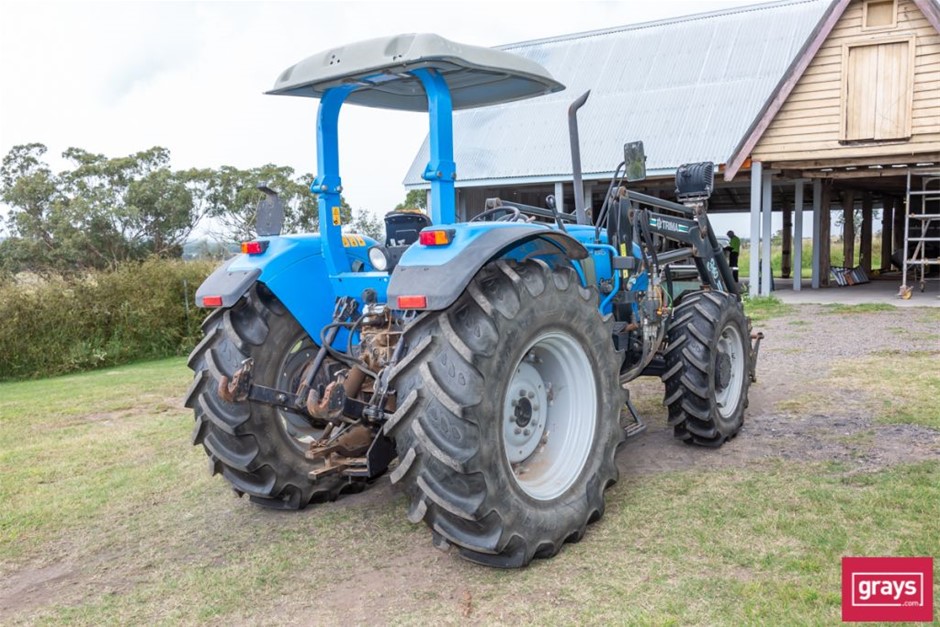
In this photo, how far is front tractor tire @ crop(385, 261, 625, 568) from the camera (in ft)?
10.3

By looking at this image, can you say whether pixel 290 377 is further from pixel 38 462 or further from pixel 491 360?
pixel 38 462

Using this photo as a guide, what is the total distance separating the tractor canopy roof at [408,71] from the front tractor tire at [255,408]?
3.95 ft

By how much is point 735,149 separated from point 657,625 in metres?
13.5

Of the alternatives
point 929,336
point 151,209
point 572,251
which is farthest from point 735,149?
point 151,209

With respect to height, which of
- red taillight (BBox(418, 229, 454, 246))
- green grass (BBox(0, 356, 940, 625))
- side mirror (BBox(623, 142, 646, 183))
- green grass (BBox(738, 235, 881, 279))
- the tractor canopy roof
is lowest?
green grass (BBox(738, 235, 881, 279))

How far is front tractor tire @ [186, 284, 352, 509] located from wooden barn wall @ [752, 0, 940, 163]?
1264cm

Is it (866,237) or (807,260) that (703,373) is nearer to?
(866,237)

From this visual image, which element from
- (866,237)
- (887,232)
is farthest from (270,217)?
(887,232)

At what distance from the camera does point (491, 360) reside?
3.23 m

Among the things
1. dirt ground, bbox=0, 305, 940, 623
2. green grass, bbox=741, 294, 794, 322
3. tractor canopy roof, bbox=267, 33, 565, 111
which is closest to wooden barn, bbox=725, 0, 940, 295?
green grass, bbox=741, 294, 794, 322

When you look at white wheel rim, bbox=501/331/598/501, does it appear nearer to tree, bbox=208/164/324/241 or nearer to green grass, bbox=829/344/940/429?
green grass, bbox=829/344/940/429

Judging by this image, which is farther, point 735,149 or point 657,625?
point 735,149

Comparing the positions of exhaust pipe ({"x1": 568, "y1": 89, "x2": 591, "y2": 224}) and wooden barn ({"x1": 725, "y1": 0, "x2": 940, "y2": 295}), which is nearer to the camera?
exhaust pipe ({"x1": 568, "y1": 89, "x2": 591, "y2": 224})

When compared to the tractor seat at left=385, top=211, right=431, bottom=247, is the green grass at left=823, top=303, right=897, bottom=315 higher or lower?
lower
